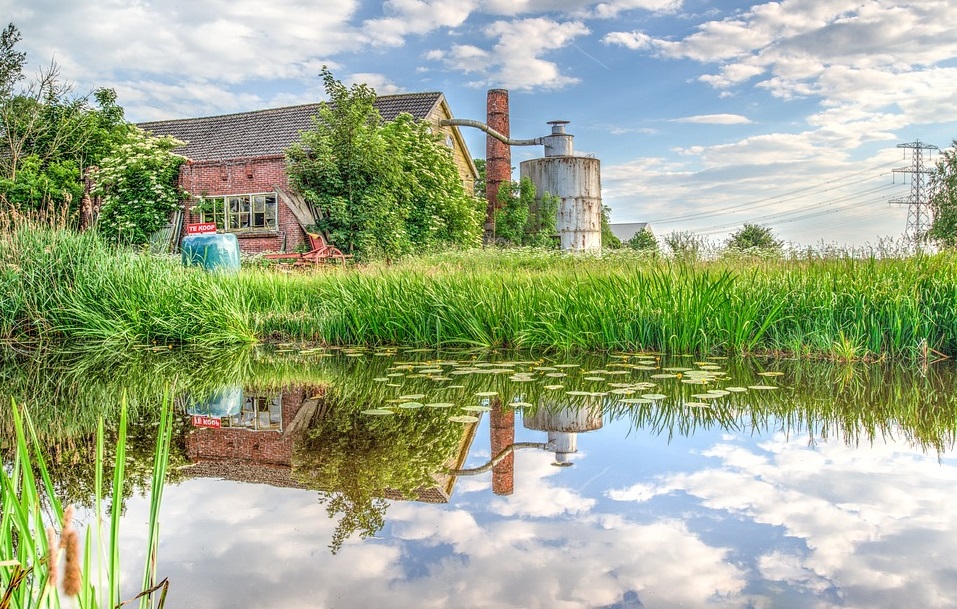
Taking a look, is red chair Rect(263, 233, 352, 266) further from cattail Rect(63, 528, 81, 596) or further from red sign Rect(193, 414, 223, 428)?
cattail Rect(63, 528, 81, 596)

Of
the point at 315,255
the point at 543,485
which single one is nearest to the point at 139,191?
the point at 315,255

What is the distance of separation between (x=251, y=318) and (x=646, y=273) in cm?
487

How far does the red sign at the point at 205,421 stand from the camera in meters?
4.33

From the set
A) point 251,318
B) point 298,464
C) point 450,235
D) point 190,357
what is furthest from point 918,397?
point 450,235

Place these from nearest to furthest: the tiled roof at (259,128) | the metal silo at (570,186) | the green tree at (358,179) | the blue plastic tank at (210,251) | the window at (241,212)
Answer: the blue plastic tank at (210,251) → the green tree at (358,179) → the window at (241,212) → the metal silo at (570,186) → the tiled roof at (259,128)

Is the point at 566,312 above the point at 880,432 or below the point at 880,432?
above

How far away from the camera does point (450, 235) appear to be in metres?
19.4

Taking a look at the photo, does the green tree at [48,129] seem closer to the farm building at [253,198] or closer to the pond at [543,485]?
the farm building at [253,198]

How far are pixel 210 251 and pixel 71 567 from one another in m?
12.1

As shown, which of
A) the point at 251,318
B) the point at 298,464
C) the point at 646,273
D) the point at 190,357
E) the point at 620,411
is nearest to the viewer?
the point at 298,464

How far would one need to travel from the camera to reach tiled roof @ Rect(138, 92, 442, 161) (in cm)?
2277

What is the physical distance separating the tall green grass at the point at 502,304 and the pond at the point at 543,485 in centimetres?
93

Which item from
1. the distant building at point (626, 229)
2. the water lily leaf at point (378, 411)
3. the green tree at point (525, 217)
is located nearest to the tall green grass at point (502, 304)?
the water lily leaf at point (378, 411)

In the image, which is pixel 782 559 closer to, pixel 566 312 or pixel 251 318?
pixel 566 312
